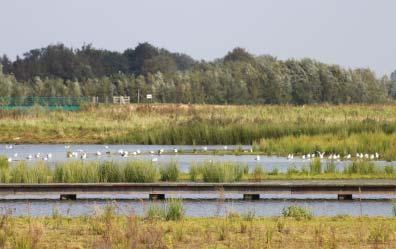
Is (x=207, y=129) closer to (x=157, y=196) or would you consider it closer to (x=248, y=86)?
(x=157, y=196)

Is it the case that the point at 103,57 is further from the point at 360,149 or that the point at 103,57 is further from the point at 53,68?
the point at 360,149

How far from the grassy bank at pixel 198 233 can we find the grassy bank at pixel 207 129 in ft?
59.3

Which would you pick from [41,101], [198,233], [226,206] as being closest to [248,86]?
[41,101]

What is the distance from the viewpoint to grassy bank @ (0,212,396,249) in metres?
13.4

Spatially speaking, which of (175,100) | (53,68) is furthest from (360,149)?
(53,68)

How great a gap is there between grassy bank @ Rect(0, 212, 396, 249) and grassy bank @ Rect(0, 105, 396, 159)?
59.3 feet

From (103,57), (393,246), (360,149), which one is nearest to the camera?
(393,246)

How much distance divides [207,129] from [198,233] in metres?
32.1

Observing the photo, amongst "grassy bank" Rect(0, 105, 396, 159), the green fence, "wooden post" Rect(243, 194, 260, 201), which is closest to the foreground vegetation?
"wooden post" Rect(243, 194, 260, 201)

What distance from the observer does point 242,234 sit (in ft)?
51.1

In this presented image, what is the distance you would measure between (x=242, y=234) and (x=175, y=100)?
76.8 meters

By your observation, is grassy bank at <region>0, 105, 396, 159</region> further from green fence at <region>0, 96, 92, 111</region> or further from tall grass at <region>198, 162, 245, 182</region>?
tall grass at <region>198, 162, 245, 182</region>

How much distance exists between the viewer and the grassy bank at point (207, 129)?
39.5 meters

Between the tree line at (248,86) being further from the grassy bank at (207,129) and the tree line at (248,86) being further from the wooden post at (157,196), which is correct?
the wooden post at (157,196)
